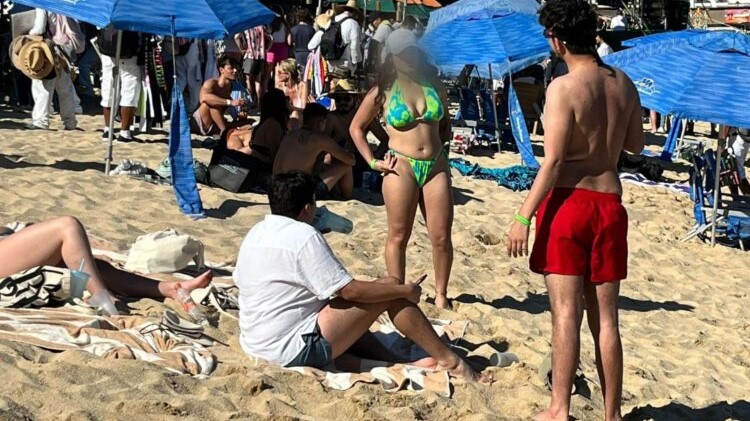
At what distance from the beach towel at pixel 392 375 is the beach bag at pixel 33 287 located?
106cm

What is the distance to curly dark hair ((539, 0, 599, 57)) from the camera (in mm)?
3797

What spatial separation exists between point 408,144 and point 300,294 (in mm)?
1464

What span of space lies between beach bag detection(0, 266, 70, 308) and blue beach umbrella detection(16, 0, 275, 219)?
285 cm

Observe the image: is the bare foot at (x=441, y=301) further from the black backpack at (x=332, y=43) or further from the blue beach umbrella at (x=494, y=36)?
the black backpack at (x=332, y=43)

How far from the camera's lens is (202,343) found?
15.2 feet

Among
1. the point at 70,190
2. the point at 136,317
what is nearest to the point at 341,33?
the point at 70,190

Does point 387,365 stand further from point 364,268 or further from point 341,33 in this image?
point 341,33

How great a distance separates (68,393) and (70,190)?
14.0ft

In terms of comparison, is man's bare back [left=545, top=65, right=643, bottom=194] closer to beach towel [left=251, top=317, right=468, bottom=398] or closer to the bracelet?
the bracelet

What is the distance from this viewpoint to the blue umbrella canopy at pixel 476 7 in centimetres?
1328

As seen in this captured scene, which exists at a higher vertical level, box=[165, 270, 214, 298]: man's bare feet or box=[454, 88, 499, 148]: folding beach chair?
box=[454, 88, 499, 148]: folding beach chair

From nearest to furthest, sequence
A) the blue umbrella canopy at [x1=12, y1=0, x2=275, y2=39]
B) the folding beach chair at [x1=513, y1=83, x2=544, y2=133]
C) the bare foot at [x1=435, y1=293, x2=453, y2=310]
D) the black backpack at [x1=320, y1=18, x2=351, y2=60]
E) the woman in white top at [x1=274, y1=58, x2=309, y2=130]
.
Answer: the bare foot at [x1=435, y1=293, x2=453, y2=310]
the blue umbrella canopy at [x1=12, y1=0, x2=275, y2=39]
the woman in white top at [x1=274, y1=58, x2=309, y2=130]
the black backpack at [x1=320, y1=18, x2=351, y2=60]
the folding beach chair at [x1=513, y1=83, x2=544, y2=133]

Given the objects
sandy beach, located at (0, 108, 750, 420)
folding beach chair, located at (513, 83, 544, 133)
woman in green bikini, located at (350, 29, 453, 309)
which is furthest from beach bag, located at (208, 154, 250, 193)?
folding beach chair, located at (513, 83, 544, 133)

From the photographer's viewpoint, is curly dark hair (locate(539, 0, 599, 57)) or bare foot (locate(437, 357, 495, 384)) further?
bare foot (locate(437, 357, 495, 384))
